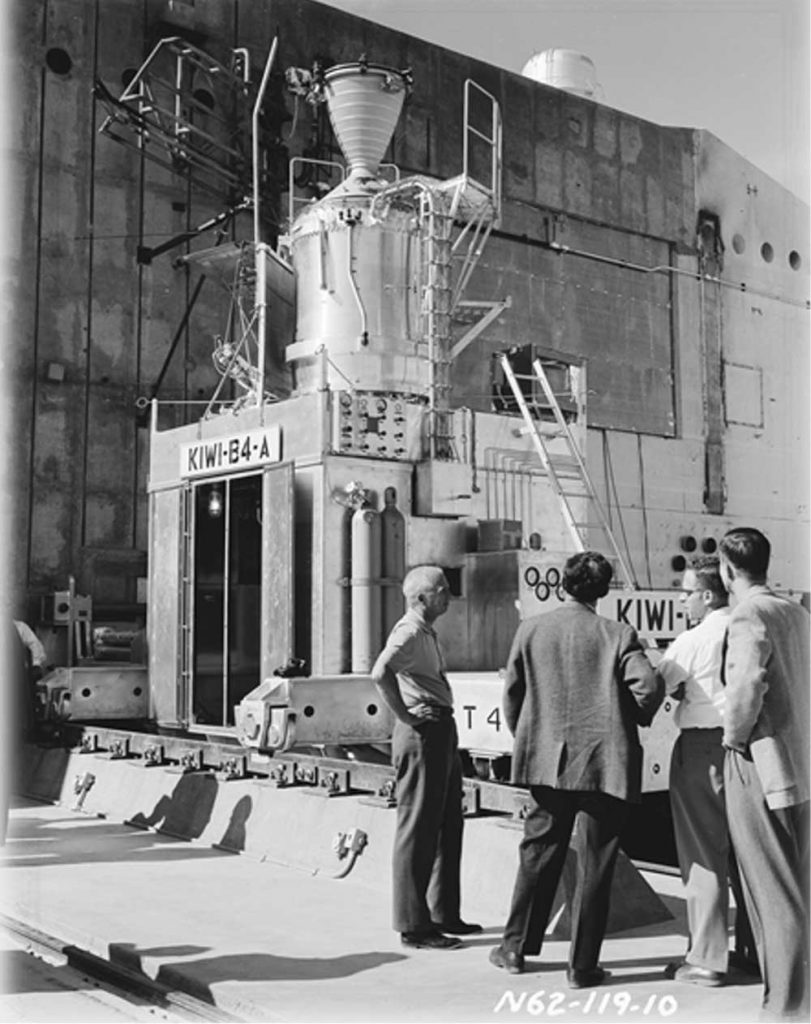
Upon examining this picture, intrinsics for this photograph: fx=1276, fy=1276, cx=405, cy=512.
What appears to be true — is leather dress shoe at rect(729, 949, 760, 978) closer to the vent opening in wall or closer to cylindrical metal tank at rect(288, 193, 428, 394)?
cylindrical metal tank at rect(288, 193, 428, 394)

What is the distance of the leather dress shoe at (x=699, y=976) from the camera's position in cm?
548

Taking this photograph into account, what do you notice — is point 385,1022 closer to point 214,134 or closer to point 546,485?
point 546,485

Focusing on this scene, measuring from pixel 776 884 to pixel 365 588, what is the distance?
6.71 metres

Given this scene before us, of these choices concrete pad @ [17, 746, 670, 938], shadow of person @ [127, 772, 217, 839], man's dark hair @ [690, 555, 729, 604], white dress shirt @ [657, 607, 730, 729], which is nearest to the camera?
white dress shirt @ [657, 607, 730, 729]

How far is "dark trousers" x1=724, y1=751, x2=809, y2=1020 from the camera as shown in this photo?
4816 millimetres

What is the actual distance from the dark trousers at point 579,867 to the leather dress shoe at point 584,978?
22 millimetres

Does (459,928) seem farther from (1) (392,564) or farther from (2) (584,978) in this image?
(1) (392,564)

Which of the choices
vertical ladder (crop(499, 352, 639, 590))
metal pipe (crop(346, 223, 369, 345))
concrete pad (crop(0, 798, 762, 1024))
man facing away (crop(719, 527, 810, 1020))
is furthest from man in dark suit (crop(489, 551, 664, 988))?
metal pipe (crop(346, 223, 369, 345))

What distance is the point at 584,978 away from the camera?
5469mm

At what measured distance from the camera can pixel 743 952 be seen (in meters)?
5.74

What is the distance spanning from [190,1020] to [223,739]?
25.0 ft

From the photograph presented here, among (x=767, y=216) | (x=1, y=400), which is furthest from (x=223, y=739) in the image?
(x=767, y=216)

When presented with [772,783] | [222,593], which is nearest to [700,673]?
[772,783]

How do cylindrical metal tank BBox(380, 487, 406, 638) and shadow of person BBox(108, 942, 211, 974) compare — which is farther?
cylindrical metal tank BBox(380, 487, 406, 638)
